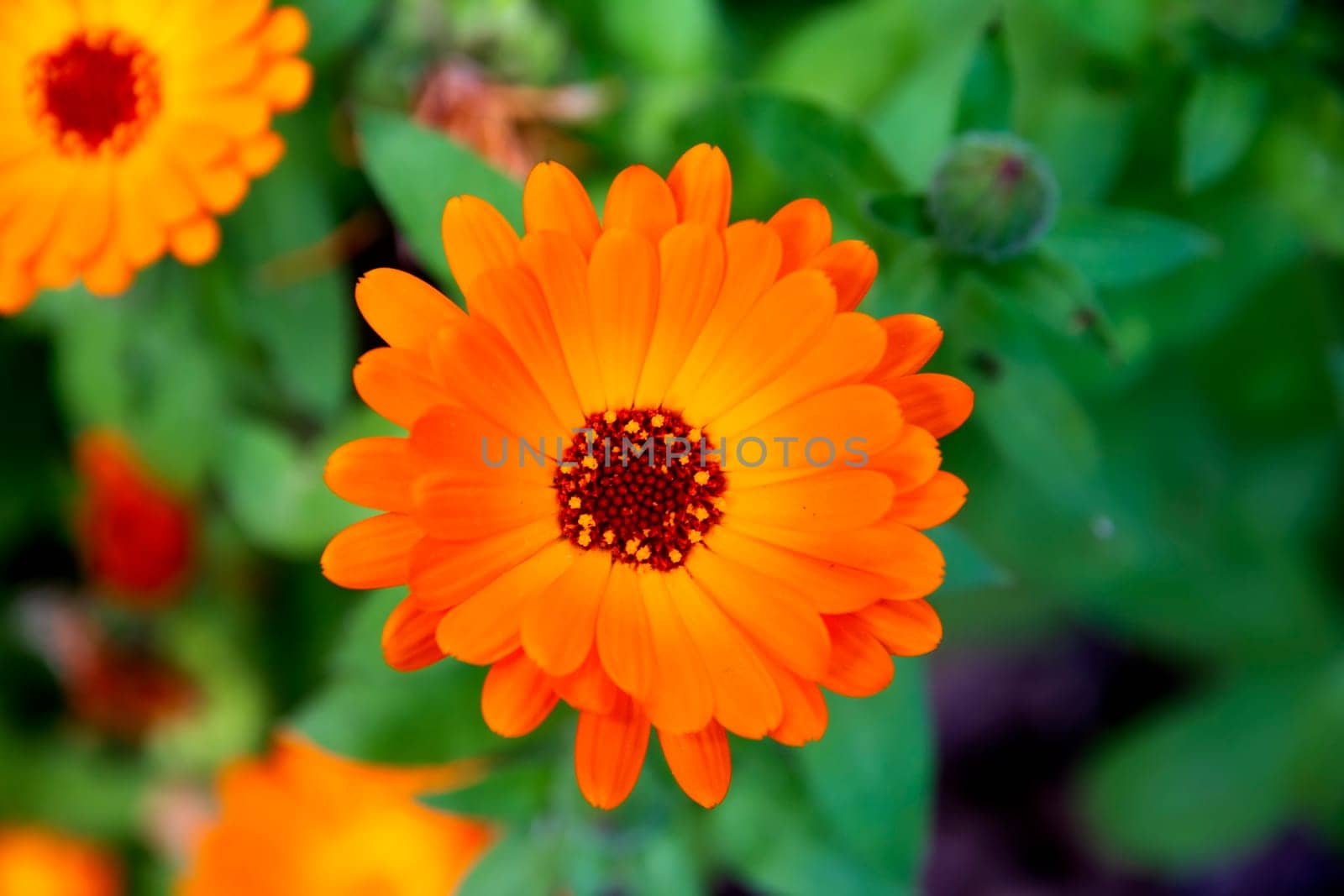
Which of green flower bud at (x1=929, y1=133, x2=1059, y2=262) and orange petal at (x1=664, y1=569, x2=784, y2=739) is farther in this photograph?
green flower bud at (x1=929, y1=133, x2=1059, y2=262)

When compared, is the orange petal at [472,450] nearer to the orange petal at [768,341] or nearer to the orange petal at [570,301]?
the orange petal at [570,301]

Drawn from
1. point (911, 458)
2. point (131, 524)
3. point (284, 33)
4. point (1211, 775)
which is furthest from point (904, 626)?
point (1211, 775)

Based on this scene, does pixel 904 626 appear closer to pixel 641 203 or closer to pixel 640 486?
pixel 640 486

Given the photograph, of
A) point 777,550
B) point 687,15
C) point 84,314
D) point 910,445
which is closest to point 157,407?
point 84,314

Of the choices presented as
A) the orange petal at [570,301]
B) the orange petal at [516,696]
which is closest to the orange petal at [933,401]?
the orange petal at [570,301]

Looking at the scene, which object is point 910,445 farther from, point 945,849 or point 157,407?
point 945,849

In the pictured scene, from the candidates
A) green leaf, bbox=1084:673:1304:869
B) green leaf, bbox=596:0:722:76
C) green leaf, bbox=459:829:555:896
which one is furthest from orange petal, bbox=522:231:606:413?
green leaf, bbox=1084:673:1304:869

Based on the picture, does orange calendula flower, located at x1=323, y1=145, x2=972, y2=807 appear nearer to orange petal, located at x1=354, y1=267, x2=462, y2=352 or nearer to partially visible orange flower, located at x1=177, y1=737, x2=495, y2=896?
orange petal, located at x1=354, y1=267, x2=462, y2=352
